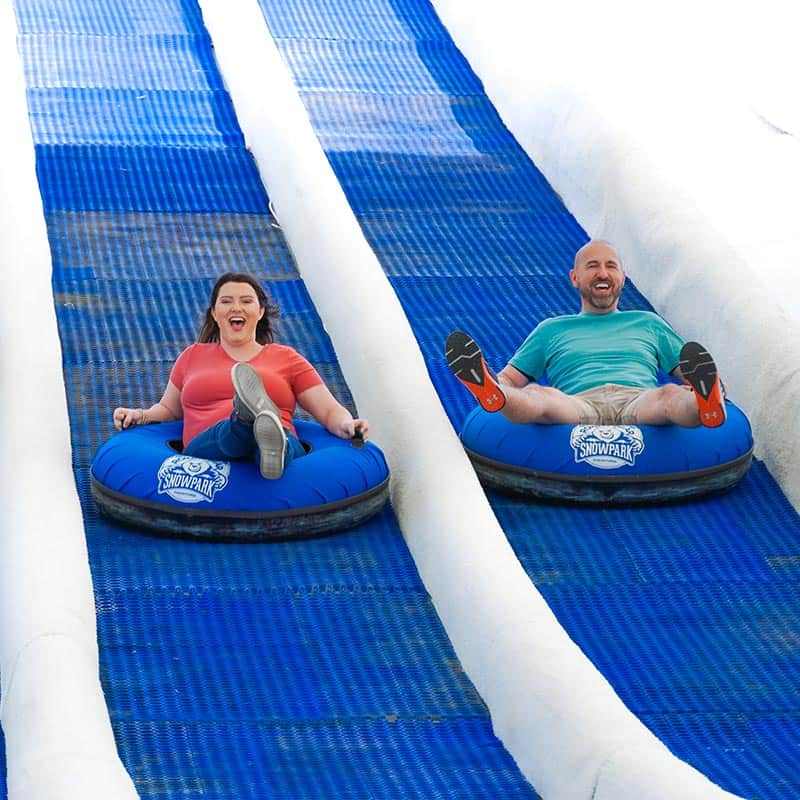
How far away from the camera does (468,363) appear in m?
3.78

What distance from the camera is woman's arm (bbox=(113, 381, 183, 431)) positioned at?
3928 millimetres

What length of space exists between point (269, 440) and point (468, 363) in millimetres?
563

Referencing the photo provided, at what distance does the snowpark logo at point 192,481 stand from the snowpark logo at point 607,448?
0.89 meters

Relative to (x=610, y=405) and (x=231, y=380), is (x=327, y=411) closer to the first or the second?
(x=231, y=380)

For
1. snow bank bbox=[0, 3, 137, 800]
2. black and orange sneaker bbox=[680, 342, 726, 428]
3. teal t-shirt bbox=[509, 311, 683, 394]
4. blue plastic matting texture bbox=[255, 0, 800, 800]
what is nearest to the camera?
snow bank bbox=[0, 3, 137, 800]

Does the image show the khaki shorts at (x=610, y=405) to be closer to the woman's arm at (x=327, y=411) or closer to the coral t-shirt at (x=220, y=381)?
the woman's arm at (x=327, y=411)

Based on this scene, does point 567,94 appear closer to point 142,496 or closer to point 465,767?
point 142,496

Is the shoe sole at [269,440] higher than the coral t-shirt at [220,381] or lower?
higher

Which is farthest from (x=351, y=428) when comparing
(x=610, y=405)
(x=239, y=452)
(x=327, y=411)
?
(x=610, y=405)

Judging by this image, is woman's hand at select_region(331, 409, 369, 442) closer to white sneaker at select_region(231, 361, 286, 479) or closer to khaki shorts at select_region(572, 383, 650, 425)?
white sneaker at select_region(231, 361, 286, 479)

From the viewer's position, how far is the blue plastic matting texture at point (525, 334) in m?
3.21

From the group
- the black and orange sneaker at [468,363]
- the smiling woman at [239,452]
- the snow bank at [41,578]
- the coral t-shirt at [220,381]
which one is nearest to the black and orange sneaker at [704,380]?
the black and orange sneaker at [468,363]

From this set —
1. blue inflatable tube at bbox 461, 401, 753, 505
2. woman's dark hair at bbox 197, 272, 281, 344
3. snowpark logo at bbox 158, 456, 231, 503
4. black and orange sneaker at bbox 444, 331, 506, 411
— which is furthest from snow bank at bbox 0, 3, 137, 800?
blue inflatable tube at bbox 461, 401, 753, 505

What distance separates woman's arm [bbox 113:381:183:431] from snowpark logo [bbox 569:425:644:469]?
100cm
